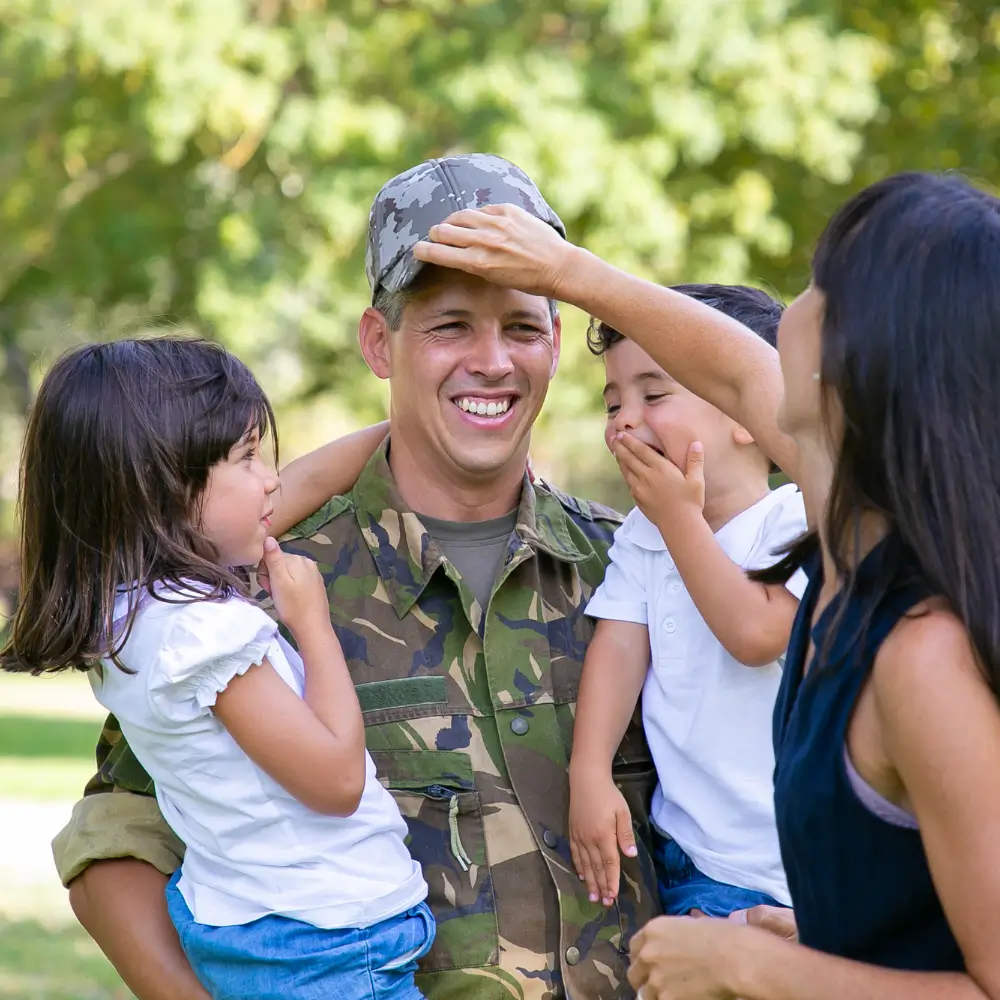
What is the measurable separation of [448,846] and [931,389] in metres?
1.65

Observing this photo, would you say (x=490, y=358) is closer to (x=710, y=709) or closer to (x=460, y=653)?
(x=460, y=653)

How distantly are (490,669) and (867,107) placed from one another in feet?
33.6

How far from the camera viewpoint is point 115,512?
2789 mm

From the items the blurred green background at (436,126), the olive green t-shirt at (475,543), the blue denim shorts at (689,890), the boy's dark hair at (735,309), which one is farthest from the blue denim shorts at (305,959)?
the blurred green background at (436,126)

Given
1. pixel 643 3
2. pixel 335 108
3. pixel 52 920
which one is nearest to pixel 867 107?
pixel 643 3

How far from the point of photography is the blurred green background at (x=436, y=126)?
1194 cm

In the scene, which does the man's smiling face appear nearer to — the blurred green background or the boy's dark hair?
the boy's dark hair

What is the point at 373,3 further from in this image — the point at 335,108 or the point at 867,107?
the point at 867,107

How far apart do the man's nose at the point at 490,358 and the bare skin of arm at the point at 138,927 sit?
1.34 metres

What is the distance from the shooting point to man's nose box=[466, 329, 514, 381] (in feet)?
11.4

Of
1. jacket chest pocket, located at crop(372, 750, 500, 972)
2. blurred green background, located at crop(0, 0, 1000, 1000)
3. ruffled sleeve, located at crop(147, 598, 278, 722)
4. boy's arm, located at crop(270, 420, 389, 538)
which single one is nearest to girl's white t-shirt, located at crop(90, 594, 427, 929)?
ruffled sleeve, located at crop(147, 598, 278, 722)

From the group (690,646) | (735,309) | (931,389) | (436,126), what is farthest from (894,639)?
(436,126)

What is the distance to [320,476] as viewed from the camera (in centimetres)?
354

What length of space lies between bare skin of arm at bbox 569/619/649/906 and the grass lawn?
473 centimetres
